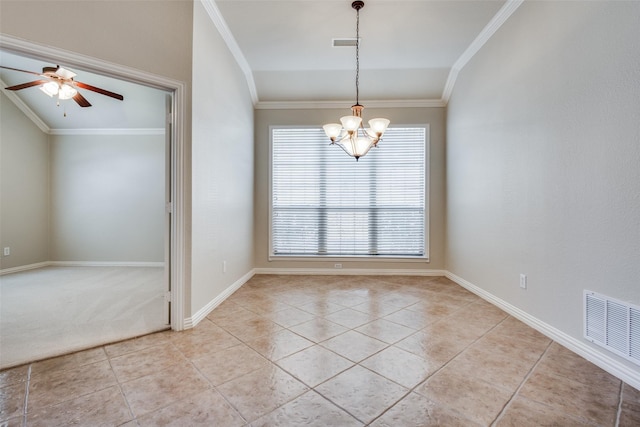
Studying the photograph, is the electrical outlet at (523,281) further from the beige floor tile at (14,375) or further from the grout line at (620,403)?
the beige floor tile at (14,375)

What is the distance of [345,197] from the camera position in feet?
14.8

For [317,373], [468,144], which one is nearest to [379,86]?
[468,144]

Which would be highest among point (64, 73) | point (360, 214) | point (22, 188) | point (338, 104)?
point (338, 104)

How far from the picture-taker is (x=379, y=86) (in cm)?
413

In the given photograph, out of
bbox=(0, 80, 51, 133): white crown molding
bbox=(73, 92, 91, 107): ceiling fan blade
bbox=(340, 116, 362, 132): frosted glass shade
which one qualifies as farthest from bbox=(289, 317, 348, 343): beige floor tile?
bbox=(0, 80, 51, 133): white crown molding

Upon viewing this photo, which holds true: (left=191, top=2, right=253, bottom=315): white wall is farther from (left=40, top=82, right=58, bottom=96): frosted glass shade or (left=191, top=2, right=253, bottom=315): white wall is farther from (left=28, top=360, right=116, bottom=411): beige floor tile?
(left=40, top=82, right=58, bottom=96): frosted glass shade

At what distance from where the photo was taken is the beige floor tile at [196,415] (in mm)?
1329

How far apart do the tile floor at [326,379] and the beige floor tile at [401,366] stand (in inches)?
0.4

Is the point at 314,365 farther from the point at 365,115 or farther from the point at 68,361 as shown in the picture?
the point at 365,115

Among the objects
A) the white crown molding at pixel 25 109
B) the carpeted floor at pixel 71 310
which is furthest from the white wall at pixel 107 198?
the carpeted floor at pixel 71 310

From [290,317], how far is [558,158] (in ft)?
8.99

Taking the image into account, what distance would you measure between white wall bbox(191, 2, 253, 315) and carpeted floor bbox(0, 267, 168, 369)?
2.05 feet

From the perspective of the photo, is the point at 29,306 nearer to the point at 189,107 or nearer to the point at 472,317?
the point at 189,107

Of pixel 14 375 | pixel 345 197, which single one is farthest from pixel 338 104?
pixel 14 375
